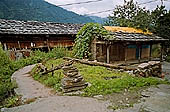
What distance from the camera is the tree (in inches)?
774

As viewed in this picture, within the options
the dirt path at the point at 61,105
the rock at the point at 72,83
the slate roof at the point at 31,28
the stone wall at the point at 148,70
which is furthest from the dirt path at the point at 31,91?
the slate roof at the point at 31,28

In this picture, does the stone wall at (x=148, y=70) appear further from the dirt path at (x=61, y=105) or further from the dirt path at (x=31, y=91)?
the dirt path at (x=31, y=91)

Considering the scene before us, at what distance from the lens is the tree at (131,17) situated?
19.7m

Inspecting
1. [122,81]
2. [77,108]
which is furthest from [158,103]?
[77,108]

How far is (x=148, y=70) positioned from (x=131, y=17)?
17500 mm

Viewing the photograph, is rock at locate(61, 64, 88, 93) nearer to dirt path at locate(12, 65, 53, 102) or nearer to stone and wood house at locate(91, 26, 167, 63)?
dirt path at locate(12, 65, 53, 102)

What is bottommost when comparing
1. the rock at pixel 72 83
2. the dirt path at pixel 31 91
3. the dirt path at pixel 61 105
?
the dirt path at pixel 31 91

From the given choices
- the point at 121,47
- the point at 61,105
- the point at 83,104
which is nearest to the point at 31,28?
the point at 121,47

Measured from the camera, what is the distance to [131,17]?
24.0 meters

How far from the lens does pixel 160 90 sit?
18.6 ft

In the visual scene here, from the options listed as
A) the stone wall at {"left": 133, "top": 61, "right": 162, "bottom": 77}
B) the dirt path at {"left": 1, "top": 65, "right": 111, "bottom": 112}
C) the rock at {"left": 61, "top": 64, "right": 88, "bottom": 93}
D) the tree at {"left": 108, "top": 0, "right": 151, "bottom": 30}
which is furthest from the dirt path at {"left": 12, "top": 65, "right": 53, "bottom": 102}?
the tree at {"left": 108, "top": 0, "right": 151, "bottom": 30}

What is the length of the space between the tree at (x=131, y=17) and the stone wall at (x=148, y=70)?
35.3 ft

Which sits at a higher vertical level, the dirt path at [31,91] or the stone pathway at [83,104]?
the stone pathway at [83,104]

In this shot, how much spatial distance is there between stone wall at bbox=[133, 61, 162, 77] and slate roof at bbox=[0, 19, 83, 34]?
35.4 feet
